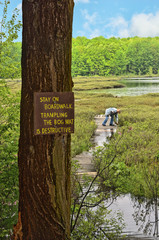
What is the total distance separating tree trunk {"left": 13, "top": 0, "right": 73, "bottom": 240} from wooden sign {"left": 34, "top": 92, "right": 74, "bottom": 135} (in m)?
0.05

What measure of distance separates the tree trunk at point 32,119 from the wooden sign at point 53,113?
51mm

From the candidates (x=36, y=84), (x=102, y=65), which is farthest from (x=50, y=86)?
(x=102, y=65)

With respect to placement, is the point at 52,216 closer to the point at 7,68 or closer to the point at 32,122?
the point at 32,122

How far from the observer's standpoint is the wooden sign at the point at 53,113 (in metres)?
2.94

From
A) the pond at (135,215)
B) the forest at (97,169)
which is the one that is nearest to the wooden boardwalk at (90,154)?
the forest at (97,169)

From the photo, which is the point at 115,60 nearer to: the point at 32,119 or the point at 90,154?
the point at 90,154

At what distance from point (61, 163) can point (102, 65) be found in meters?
101

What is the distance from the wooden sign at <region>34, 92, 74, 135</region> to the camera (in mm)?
2938

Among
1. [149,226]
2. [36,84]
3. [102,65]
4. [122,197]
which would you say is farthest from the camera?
[102,65]

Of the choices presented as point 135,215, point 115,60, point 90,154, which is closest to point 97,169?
point 135,215

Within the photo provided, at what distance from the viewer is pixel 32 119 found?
2.96m

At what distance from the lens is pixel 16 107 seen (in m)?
5.18

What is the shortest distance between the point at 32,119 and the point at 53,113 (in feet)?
0.67

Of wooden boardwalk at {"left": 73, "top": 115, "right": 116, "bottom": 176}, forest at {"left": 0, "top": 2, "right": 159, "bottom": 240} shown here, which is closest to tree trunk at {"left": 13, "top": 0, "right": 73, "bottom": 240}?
forest at {"left": 0, "top": 2, "right": 159, "bottom": 240}
